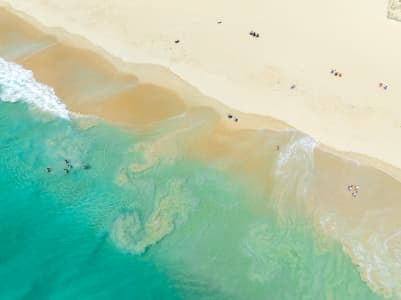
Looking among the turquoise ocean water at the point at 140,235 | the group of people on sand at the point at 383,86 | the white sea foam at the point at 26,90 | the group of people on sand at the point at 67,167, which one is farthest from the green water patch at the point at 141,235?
the group of people on sand at the point at 383,86

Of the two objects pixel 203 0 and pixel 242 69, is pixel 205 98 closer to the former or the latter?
pixel 242 69

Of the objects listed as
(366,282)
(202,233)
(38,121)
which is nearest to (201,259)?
(202,233)

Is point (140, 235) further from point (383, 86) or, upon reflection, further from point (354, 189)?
point (383, 86)

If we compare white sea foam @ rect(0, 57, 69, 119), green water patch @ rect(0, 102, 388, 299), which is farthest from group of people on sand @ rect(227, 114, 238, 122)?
white sea foam @ rect(0, 57, 69, 119)

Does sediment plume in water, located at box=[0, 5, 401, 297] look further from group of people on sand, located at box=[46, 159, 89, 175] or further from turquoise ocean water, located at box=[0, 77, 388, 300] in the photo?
group of people on sand, located at box=[46, 159, 89, 175]

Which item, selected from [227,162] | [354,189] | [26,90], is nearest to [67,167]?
[26,90]
